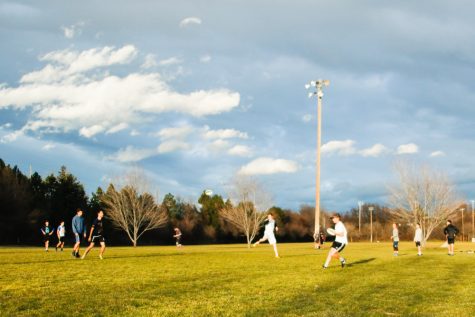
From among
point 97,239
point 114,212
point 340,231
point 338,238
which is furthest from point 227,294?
point 114,212

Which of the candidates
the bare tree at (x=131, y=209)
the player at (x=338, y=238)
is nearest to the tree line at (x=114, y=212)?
the bare tree at (x=131, y=209)

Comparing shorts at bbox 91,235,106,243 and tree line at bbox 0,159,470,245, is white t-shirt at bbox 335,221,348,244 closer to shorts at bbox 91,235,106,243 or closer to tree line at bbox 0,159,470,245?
shorts at bbox 91,235,106,243

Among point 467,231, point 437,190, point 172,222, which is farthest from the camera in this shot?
point 467,231

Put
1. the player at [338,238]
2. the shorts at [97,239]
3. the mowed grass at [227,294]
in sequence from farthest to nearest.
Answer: the shorts at [97,239], the player at [338,238], the mowed grass at [227,294]

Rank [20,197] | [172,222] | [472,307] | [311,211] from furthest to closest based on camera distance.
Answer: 1. [311,211]
2. [172,222]
3. [20,197]
4. [472,307]

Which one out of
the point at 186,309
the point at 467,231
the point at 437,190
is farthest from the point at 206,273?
the point at 467,231

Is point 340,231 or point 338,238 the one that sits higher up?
point 340,231

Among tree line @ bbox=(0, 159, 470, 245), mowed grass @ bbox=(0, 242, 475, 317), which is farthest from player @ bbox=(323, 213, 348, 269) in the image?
tree line @ bbox=(0, 159, 470, 245)

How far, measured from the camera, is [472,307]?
1025 centimetres

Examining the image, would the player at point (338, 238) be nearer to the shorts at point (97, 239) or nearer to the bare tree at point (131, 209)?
the shorts at point (97, 239)

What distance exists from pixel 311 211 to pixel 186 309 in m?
145

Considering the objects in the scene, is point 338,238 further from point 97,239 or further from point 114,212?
point 114,212

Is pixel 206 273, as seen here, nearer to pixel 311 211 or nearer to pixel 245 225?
pixel 245 225

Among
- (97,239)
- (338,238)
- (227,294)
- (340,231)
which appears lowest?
(227,294)
